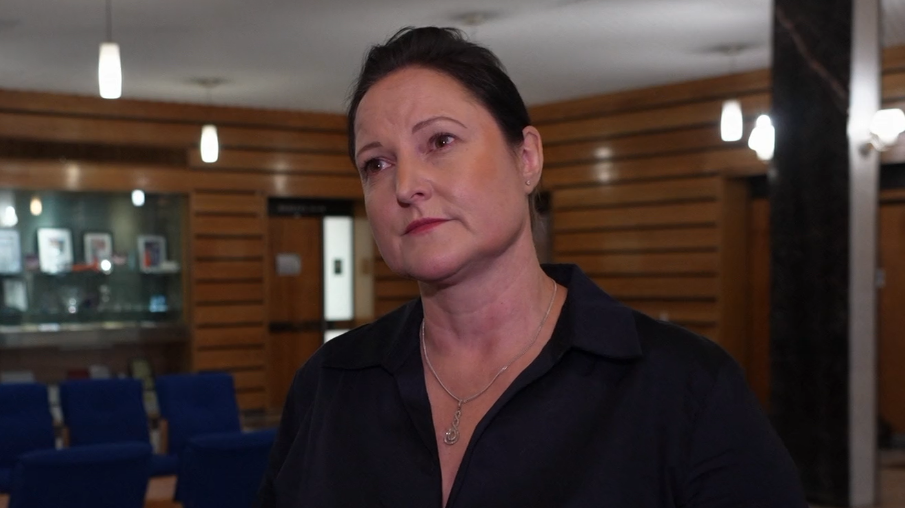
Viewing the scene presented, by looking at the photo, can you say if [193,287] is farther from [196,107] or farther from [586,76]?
[586,76]

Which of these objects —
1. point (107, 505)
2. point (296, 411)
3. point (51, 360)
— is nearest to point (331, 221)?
point (51, 360)

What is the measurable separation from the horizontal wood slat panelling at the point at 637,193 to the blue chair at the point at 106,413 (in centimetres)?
576

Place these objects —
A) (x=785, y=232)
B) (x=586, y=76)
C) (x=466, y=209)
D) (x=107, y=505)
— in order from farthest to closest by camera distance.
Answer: (x=586, y=76) < (x=785, y=232) < (x=107, y=505) < (x=466, y=209)

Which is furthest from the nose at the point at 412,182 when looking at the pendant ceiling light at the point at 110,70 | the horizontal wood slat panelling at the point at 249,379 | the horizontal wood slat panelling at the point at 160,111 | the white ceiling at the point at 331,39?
the horizontal wood slat panelling at the point at 249,379

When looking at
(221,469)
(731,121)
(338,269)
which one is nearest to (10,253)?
(338,269)

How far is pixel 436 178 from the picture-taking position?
1.21 meters

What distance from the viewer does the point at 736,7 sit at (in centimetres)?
778

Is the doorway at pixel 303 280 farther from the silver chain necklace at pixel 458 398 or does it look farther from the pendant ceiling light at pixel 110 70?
the silver chain necklace at pixel 458 398

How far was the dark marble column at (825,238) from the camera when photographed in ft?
21.5

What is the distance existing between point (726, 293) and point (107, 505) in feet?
24.5

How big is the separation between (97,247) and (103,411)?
163 inches

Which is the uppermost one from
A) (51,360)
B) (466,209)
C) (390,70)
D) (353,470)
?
(390,70)

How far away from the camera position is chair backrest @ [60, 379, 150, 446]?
21.7 ft

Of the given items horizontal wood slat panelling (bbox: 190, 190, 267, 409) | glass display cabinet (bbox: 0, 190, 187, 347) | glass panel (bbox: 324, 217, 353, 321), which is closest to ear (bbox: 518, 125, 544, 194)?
glass display cabinet (bbox: 0, 190, 187, 347)
